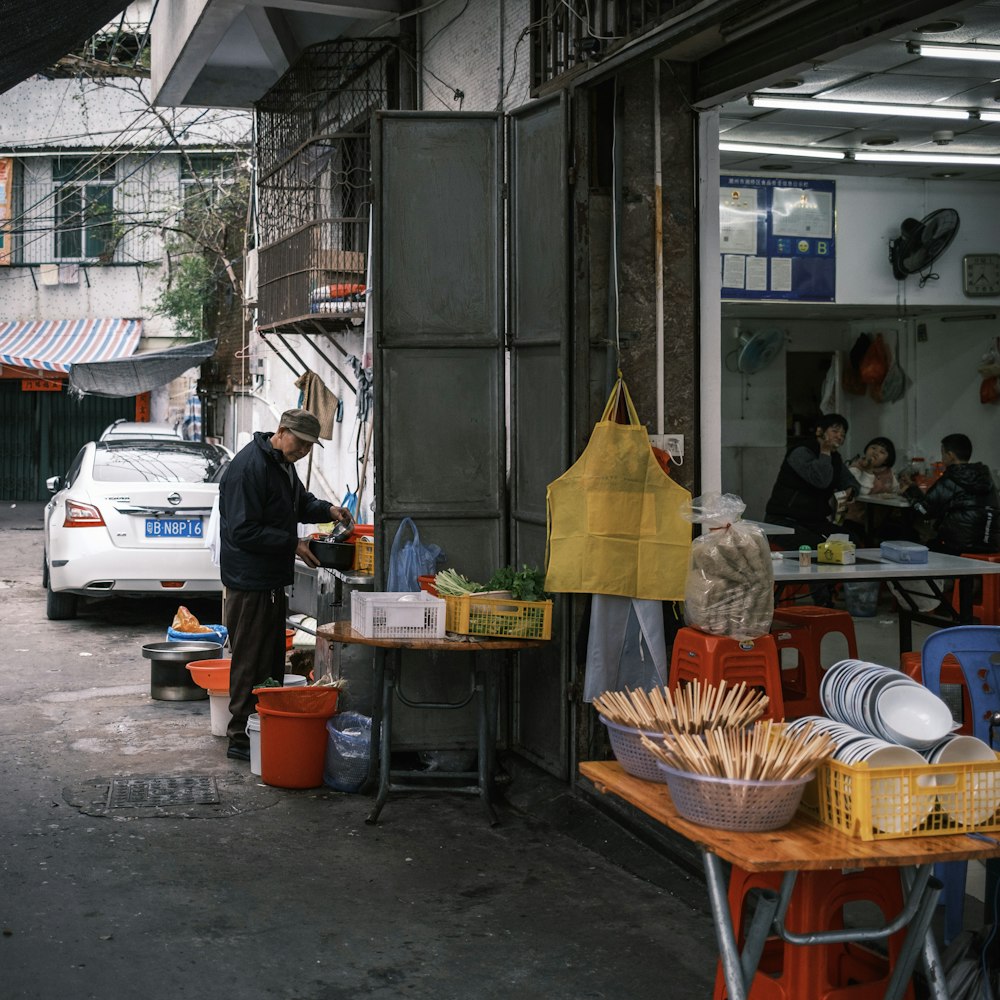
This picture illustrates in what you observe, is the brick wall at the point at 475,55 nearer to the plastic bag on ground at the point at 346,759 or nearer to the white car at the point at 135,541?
the plastic bag on ground at the point at 346,759

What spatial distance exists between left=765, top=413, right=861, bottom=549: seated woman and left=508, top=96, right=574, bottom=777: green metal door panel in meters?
3.86

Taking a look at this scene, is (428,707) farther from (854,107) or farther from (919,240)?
(919,240)

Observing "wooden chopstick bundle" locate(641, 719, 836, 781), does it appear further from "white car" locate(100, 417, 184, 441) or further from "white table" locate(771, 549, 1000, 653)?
"white car" locate(100, 417, 184, 441)

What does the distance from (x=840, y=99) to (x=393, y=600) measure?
Result: 4.93m

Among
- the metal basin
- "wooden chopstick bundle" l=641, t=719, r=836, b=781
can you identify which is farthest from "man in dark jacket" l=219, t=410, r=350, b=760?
"wooden chopstick bundle" l=641, t=719, r=836, b=781

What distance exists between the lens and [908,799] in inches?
133

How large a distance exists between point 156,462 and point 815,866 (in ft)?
34.0

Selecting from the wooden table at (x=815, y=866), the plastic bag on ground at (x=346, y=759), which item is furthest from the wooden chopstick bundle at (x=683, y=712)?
the plastic bag on ground at (x=346, y=759)

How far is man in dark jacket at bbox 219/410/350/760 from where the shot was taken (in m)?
7.57

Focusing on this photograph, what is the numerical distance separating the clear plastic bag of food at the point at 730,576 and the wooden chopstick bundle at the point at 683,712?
1700 mm

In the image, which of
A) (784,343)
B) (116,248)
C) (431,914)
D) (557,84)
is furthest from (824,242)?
(116,248)

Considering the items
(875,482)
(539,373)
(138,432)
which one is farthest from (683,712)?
(138,432)

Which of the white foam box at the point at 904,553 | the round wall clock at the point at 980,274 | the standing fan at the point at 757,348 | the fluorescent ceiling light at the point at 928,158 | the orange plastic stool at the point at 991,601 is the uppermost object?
the fluorescent ceiling light at the point at 928,158

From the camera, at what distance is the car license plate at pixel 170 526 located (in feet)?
38.0
